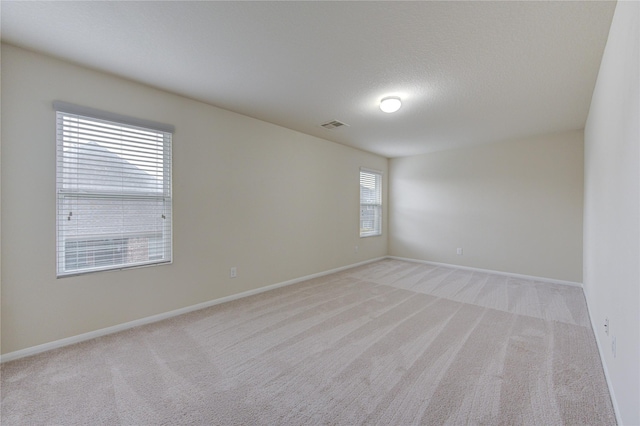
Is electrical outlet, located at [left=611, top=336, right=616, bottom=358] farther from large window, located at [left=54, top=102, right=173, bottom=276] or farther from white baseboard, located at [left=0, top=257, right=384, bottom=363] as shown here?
large window, located at [left=54, top=102, right=173, bottom=276]

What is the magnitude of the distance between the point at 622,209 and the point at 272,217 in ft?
11.3

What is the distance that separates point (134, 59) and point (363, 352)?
3.16 meters

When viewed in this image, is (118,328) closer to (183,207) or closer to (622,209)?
(183,207)

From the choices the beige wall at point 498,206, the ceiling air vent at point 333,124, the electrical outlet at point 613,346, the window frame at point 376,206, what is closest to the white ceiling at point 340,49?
the ceiling air vent at point 333,124

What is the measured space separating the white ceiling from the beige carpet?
2435 millimetres

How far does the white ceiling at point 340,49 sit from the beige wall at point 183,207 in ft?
0.83

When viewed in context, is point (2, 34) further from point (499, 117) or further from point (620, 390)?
point (499, 117)

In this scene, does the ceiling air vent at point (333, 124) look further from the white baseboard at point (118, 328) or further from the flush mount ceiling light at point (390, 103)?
the white baseboard at point (118, 328)

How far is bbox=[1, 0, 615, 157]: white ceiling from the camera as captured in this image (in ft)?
5.48

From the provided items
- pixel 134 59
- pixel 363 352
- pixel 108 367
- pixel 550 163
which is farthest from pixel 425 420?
Result: pixel 550 163

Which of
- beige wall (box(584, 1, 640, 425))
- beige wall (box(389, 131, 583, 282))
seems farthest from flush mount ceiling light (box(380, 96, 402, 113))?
beige wall (box(389, 131, 583, 282))

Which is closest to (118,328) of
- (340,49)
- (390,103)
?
(340,49)

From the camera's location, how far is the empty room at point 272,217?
63.1 inches

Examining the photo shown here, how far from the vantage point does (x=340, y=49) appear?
6.75 feet
